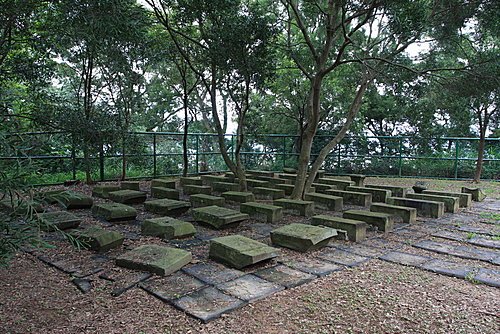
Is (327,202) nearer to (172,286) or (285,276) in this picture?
(285,276)

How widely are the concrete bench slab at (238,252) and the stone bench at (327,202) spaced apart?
293 centimetres

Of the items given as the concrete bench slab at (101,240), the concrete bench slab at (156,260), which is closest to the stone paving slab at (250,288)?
the concrete bench slab at (156,260)

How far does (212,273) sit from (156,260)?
20.0 inches

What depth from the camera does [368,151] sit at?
1209 cm

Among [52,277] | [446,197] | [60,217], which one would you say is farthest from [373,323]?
[446,197]

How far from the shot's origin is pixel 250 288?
9.25ft

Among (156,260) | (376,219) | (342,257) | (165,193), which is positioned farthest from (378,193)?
(156,260)

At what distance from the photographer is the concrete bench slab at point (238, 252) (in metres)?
3.21

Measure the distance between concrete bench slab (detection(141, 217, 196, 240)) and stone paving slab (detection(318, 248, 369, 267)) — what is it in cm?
159

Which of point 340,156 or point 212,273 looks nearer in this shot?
point 212,273

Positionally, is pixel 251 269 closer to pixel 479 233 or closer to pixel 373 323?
pixel 373 323

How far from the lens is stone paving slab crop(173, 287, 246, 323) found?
239 cm

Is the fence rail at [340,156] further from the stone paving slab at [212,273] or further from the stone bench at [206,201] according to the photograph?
the stone paving slab at [212,273]

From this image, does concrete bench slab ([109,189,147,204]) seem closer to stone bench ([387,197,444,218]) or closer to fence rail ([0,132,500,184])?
fence rail ([0,132,500,184])
